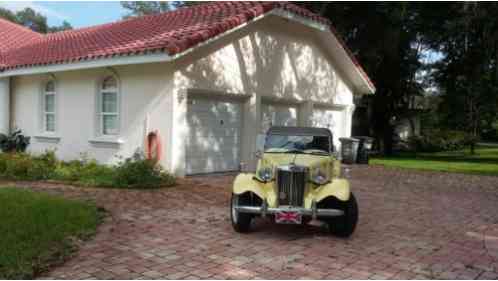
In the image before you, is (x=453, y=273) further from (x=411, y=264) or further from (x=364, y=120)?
(x=364, y=120)

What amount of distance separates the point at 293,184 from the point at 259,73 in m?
7.94

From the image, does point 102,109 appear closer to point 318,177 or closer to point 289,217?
point 318,177

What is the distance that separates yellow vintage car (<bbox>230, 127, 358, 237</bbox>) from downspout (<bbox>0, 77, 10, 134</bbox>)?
41.0 feet

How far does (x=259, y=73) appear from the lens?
13484 millimetres

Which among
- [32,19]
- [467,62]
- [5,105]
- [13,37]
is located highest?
[32,19]

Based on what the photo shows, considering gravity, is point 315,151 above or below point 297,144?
below

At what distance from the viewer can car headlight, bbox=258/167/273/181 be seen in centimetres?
615

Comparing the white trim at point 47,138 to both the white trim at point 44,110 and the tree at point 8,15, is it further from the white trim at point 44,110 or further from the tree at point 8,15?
the tree at point 8,15

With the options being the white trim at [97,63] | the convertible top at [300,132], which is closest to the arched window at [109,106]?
the white trim at [97,63]

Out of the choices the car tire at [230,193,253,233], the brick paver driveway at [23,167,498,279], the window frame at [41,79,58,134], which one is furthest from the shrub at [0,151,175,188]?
the car tire at [230,193,253,233]

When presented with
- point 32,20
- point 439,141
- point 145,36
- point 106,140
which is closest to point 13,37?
point 145,36

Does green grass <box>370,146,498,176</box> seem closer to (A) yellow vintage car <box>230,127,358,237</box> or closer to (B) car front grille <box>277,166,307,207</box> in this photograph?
(A) yellow vintage car <box>230,127,358,237</box>

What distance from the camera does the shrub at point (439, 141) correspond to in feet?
100

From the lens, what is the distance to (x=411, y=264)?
5.14 m
